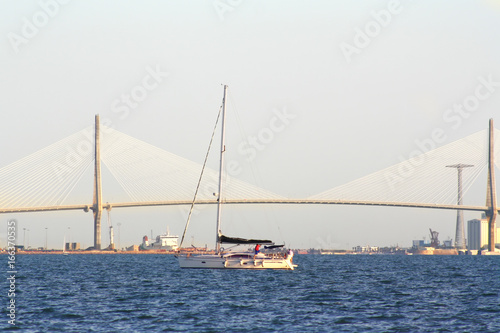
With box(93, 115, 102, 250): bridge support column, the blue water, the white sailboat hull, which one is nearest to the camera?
the blue water

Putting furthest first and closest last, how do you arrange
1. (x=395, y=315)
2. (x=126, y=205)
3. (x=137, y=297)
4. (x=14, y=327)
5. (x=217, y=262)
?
(x=126, y=205)
(x=217, y=262)
(x=137, y=297)
(x=395, y=315)
(x=14, y=327)

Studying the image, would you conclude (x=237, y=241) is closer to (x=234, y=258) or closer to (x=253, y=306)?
(x=234, y=258)

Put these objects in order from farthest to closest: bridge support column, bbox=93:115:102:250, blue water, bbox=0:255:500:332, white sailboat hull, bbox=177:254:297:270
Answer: bridge support column, bbox=93:115:102:250 → white sailboat hull, bbox=177:254:297:270 → blue water, bbox=0:255:500:332

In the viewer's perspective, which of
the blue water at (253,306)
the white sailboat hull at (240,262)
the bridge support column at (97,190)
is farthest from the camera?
the bridge support column at (97,190)

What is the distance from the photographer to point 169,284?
45062mm

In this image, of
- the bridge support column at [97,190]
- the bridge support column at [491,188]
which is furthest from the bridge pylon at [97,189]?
the bridge support column at [491,188]

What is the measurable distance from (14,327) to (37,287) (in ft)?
56.9

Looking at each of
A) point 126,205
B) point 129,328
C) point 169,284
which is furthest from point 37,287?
point 126,205

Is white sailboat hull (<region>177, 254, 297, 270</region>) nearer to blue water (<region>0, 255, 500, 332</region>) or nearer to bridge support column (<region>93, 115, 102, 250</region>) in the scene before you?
blue water (<region>0, 255, 500, 332</region>)

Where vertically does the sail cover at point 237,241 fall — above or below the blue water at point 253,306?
above

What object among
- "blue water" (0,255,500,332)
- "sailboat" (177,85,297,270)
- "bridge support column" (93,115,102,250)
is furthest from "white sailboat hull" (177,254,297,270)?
"bridge support column" (93,115,102,250)

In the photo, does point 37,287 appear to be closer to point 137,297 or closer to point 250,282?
point 137,297

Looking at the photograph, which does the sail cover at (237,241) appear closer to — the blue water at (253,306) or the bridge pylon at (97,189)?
the blue water at (253,306)

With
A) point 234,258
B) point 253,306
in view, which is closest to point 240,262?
point 234,258
